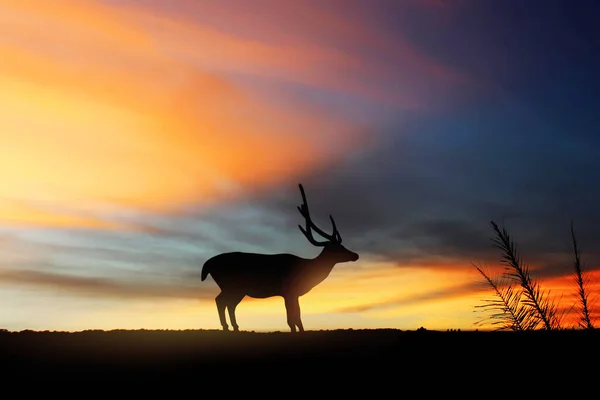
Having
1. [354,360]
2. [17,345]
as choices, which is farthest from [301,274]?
[354,360]

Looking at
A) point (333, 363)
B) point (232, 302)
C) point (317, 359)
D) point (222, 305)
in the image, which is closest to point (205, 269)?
point (232, 302)

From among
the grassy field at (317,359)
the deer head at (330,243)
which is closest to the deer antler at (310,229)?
A: the deer head at (330,243)

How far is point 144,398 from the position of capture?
628 cm

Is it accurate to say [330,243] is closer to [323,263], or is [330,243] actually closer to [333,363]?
[323,263]

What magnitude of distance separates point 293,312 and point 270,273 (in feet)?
7.16

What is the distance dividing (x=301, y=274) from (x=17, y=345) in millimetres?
12988

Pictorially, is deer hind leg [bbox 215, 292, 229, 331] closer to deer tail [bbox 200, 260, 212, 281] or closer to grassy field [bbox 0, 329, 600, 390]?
deer tail [bbox 200, 260, 212, 281]

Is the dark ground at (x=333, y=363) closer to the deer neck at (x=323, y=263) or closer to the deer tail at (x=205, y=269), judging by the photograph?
the deer neck at (x=323, y=263)

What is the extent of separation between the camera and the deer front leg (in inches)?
842

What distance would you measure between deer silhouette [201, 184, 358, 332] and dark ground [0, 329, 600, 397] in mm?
12750

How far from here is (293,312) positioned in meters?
22.6

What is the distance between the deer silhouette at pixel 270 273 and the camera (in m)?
23.6

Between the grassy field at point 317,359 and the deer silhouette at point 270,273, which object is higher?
the deer silhouette at point 270,273

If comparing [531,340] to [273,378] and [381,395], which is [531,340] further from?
[273,378]
